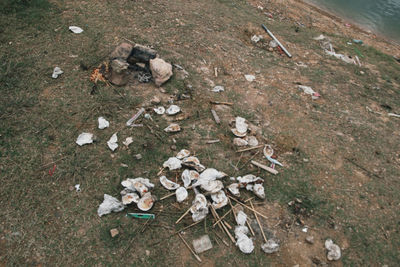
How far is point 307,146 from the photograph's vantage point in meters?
4.04

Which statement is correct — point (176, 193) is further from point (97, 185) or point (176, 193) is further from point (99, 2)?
point (99, 2)

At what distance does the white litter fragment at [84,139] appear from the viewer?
339 cm

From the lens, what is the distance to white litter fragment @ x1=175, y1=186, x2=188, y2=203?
3.04 metres

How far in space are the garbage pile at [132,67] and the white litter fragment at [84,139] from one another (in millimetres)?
1188

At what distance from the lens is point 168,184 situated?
3156 millimetres

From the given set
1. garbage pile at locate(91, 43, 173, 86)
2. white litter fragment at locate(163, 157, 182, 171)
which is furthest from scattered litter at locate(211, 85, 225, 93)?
white litter fragment at locate(163, 157, 182, 171)

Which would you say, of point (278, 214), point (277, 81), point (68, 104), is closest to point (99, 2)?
point (68, 104)

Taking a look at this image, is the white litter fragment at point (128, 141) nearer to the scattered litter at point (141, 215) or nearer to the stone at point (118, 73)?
the scattered litter at point (141, 215)

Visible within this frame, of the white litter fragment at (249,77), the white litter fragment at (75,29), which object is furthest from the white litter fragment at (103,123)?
the white litter fragment at (249,77)

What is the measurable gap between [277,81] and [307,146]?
1895mm

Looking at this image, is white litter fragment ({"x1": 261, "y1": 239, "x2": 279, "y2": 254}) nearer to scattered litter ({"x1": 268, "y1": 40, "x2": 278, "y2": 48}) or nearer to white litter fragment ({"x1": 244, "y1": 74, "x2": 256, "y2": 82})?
white litter fragment ({"x1": 244, "y1": 74, "x2": 256, "y2": 82})

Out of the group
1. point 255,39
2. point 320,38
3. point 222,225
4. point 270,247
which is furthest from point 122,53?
point 320,38

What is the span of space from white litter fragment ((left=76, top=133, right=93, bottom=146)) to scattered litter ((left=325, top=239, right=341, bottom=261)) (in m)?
3.57

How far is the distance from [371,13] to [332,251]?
14.1 meters
